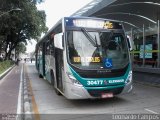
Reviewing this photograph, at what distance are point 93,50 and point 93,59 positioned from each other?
0.31 metres

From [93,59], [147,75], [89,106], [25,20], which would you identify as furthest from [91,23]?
[25,20]

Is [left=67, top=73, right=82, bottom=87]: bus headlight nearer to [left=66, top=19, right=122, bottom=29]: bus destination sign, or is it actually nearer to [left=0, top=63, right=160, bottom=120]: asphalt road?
[left=0, top=63, right=160, bottom=120]: asphalt road

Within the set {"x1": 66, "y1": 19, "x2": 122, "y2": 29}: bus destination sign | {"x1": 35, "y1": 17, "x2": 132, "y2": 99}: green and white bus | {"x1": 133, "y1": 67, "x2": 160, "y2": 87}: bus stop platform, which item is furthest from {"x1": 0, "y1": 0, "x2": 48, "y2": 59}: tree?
{"x1": 35, "y1": 17, "x2": 132, "y2": 99}: green and white bus

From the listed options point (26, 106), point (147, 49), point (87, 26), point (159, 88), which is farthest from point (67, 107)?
point (147, 49)

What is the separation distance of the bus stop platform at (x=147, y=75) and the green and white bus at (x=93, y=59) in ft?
16.3

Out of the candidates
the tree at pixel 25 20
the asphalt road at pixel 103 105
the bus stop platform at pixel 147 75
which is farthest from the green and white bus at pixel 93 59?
the tree at pixel 25 20

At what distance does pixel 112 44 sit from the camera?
961 centimetres

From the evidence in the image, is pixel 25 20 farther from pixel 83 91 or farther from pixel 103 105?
pixel 83 91

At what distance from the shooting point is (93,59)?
30.1 ft

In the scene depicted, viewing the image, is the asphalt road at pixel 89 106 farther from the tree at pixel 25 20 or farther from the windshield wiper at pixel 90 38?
the tree at pixel 25 20

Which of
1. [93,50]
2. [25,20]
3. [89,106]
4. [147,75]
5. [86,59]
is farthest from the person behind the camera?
[25,20]

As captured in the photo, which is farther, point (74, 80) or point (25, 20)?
point (25, 20)

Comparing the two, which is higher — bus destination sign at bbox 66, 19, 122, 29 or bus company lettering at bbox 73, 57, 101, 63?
bus destination sign at bbox 66, 19, 122, 29

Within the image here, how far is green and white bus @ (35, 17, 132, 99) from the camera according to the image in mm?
9047
